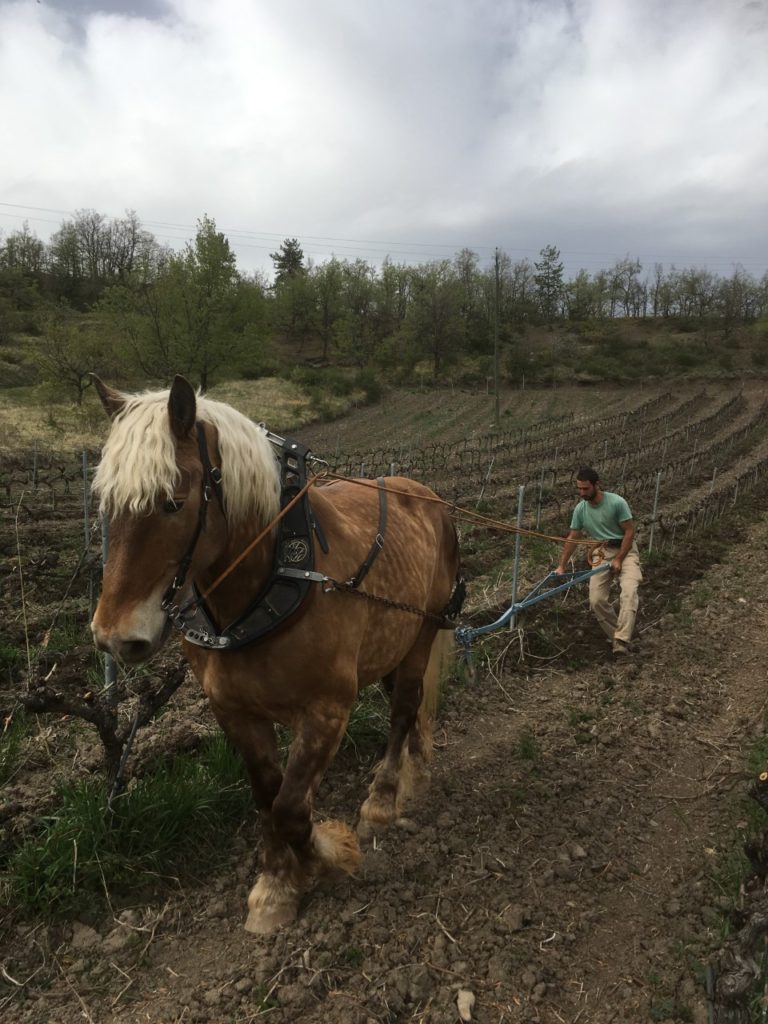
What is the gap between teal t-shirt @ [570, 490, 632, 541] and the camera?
18.5 ft

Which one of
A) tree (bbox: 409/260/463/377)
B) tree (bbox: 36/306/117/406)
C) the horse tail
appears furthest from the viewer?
tree (bbox: 409/260/463/377)

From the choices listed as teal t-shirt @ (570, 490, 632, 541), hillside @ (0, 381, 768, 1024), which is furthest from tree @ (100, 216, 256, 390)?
teal t-shirt @ (570, 490, 632, 541)

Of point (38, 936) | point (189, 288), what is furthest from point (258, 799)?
point (189, 288)

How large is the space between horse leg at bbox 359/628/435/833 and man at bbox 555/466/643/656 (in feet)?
7.22

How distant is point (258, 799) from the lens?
269 centimetres

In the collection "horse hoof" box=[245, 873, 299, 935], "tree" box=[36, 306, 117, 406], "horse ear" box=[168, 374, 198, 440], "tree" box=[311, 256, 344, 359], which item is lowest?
"horse hoof" box=[245, 873, 299, 935]

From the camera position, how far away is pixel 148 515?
6.10ft

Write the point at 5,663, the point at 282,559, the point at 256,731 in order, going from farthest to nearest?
the point at 5,663
the point at 256,731
the point at 282,559

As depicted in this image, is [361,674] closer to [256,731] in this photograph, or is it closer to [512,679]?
[256,731]

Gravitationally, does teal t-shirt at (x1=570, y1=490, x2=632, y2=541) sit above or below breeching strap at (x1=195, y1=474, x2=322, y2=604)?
below

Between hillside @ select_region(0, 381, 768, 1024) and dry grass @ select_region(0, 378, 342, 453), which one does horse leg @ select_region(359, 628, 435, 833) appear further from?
dry grass @ select_region(0, 378, 342, 453)

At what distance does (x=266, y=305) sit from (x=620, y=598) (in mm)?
29361

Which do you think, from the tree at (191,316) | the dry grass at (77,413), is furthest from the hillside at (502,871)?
the tree at (191,316)

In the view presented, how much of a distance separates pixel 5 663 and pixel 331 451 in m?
18.9
